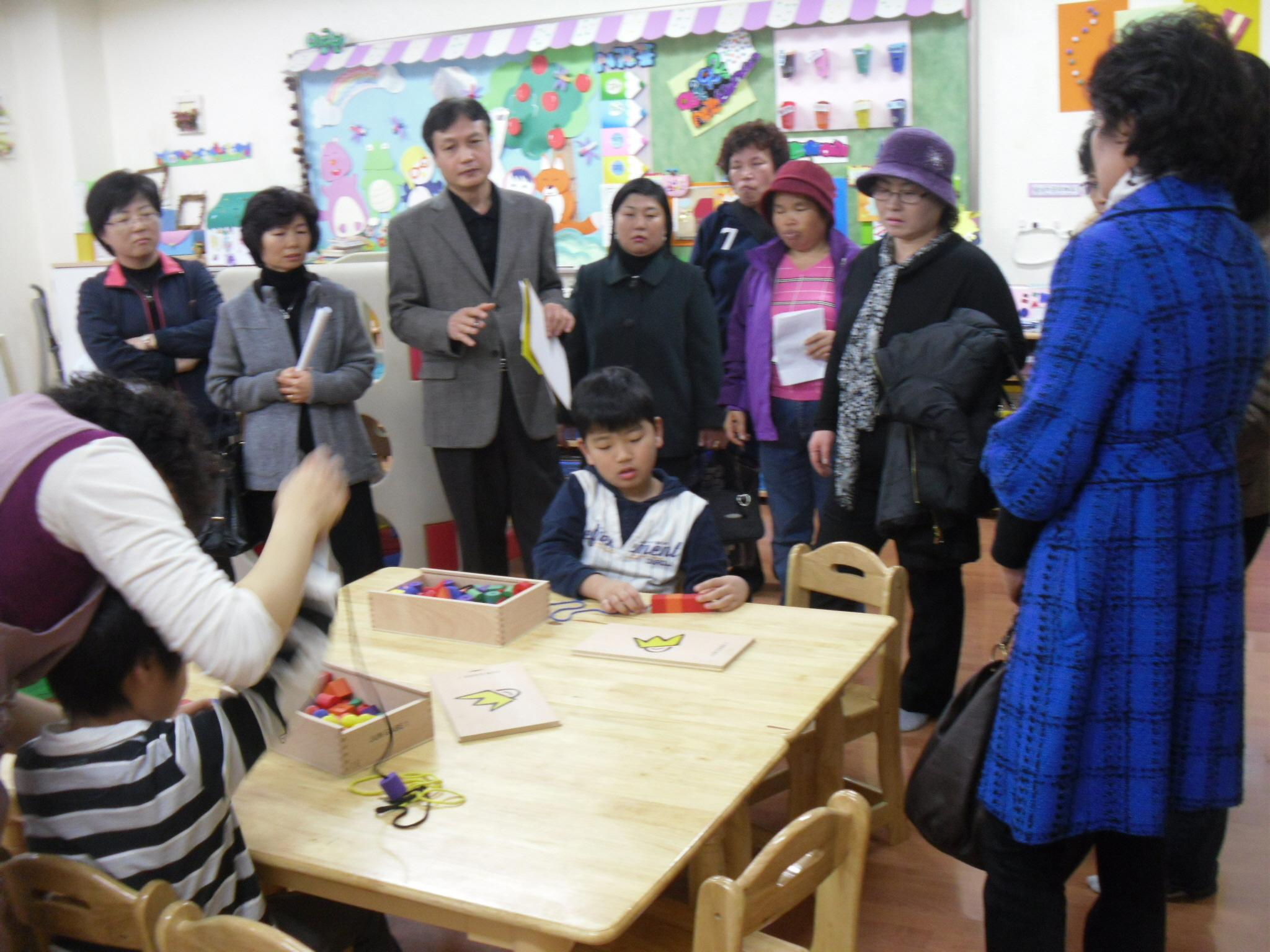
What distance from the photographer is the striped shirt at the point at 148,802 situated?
1.09 meters

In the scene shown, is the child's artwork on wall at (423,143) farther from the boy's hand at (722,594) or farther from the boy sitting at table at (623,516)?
the boy's hand at (722,594)

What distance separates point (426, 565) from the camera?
386cm

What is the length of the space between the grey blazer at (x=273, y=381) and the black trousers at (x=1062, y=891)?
217 cm

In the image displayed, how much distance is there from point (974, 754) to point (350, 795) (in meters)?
0.85

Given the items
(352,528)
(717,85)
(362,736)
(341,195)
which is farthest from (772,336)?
(341,195)

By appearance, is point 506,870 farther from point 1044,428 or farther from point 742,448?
point 742,448

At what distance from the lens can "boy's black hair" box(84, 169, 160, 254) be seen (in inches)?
129

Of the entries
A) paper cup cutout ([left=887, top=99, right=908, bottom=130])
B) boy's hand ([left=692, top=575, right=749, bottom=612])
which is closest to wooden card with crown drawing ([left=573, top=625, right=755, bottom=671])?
boy's hand ([left=692, top=575, right=749, bottom=612])

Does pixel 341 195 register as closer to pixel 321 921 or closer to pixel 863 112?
pixel 863 112

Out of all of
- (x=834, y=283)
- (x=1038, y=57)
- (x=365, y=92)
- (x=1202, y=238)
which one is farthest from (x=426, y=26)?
(x=1202, y=238)

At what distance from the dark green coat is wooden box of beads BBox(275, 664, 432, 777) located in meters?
1.85

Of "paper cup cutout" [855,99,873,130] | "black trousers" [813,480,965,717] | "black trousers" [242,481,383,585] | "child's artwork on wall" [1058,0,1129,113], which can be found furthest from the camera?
"paper cup cutout" [855,99,873,130]

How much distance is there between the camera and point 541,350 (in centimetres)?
282

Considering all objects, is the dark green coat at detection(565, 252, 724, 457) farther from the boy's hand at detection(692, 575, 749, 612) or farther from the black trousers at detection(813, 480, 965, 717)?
the boy's hand at detection(692, 575, 749, 612)
